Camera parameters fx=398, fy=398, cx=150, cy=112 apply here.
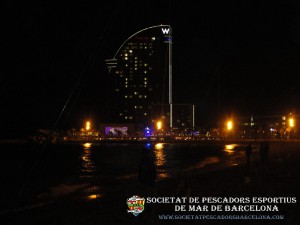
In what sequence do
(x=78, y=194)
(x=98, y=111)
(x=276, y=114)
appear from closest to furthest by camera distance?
1. (x=78, y=194)
2. (x=276, y=114)
3. (x=98, y=111)

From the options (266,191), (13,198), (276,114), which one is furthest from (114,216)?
(276,114)

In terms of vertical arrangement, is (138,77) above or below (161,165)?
above

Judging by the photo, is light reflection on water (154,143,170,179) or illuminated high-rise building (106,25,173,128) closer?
light reflection on water (154,143,170,179)

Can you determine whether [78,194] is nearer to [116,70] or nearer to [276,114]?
[276,114]

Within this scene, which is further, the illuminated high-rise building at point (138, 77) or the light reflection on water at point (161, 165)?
the illuminated high-rise building at point (138, 77)

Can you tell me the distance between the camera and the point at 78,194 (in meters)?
18.8

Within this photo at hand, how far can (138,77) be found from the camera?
193 m

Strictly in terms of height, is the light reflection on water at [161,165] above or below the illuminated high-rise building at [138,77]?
below

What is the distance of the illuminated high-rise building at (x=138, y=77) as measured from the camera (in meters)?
181

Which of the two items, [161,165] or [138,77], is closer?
[161,165]

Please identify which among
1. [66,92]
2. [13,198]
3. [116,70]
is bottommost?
[13,198]

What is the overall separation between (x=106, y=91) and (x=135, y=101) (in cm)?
1505

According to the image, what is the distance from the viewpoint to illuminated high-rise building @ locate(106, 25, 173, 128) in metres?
181

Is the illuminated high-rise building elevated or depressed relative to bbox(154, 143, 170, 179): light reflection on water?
elevated
